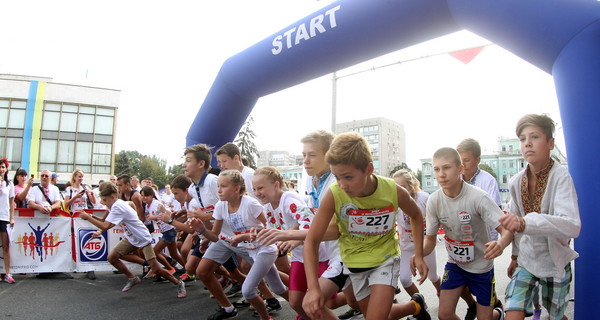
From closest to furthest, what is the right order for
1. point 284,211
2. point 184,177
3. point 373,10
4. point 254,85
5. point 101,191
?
point 284,211 → point 373,10 → point 184,177 → point 101,191 → point 254,85

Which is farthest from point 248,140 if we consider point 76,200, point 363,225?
point 363,225

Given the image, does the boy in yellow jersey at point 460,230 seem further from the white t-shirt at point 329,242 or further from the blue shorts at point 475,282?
the white t-shirt at point 329,242

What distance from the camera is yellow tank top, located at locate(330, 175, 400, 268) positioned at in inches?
112

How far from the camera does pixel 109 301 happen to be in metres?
5.58

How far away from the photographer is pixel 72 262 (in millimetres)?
7574

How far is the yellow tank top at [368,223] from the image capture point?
2.84 m

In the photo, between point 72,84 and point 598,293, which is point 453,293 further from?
point 72,84

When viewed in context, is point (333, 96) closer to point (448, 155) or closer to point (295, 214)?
point (295, 214)

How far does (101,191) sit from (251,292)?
12.8ft

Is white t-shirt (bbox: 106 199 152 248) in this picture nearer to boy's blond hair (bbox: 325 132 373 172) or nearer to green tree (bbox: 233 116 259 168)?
boy's blond hair (bbox: 325 132 373 172)

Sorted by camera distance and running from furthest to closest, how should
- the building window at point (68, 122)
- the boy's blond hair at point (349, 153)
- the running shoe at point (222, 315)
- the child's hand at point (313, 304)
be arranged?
the building window at point (68, 122), the running shoe at point (222, 315), the boy's blond hair at point (349, 153), the child's hand at point (313, 304)

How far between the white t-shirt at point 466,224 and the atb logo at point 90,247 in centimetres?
658

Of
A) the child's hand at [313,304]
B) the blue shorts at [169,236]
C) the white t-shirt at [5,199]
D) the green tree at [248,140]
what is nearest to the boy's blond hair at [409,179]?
the child's hand at [313,304]

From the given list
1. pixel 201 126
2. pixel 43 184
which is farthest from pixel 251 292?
pixel 43 184
